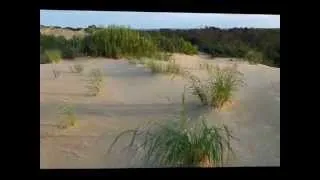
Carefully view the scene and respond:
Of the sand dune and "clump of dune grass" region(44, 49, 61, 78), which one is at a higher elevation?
"clump of dune grass" region(44, 49, 61, 78)

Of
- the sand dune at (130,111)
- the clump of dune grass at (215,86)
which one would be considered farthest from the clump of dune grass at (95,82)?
the clump of dune grass at (215,86)

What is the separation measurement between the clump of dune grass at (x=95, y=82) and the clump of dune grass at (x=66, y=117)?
0.51ft

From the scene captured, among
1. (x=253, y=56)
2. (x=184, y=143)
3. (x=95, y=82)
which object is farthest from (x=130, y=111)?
(x=253, y=56)

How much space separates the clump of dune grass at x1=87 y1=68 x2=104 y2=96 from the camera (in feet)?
11.0

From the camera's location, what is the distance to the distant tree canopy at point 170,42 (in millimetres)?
3344

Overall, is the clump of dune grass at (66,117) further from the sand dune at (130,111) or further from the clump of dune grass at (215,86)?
the clump of dune grass at (215,86)

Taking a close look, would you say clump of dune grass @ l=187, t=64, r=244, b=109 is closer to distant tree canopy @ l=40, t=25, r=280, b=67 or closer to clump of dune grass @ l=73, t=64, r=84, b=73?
distant tree canopy @ l=40, t=25, r=280, b=67

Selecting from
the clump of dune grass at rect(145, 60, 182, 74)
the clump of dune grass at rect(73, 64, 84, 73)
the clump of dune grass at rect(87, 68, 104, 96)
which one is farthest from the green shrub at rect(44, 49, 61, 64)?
the clump of dune grass at rect(145, 60, 182, 74)

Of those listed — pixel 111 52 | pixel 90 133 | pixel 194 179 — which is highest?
pixel 111 52

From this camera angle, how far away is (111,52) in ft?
11.1

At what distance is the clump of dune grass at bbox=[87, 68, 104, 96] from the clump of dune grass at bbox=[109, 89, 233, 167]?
312 millimetres
